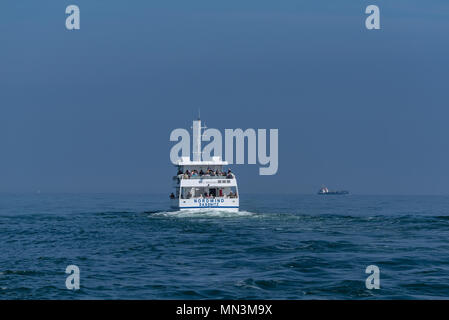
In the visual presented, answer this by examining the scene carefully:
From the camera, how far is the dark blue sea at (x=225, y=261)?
1952cm

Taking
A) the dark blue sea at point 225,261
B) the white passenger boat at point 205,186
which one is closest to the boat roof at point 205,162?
the white passenger boat at point 205,186

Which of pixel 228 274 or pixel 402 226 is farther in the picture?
pixel 402 226

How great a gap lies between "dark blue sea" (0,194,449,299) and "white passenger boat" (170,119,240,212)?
34.7 feet

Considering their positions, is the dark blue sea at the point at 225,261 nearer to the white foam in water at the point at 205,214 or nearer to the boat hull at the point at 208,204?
the white foam in water at the point at 205,214

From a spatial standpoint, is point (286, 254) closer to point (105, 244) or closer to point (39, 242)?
point (105, 244)

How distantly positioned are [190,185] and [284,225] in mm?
14539

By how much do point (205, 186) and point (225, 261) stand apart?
102ft

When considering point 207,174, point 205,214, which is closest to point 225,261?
point 205,214

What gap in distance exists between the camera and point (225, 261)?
26.5m

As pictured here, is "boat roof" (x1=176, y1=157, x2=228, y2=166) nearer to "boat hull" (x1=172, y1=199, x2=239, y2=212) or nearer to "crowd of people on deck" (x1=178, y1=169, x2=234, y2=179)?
"crowd of people on deck" (x1=178, y1=169, x2=234, y2=179)

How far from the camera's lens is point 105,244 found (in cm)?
3344

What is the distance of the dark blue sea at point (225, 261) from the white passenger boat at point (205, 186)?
1057 cm
